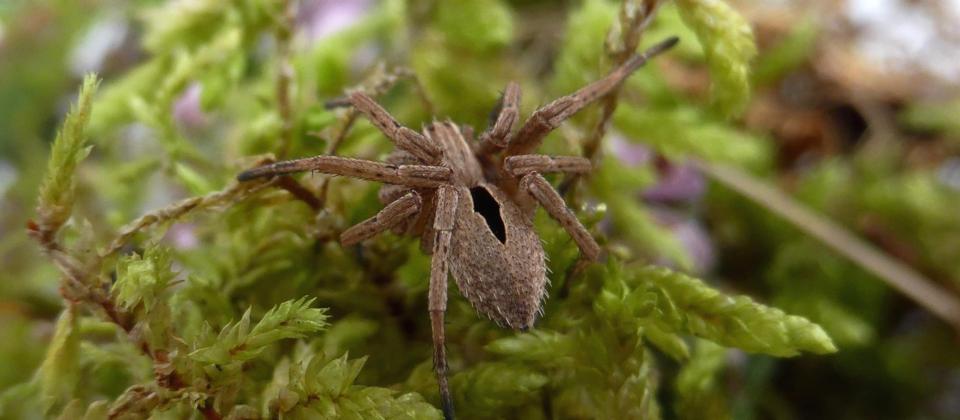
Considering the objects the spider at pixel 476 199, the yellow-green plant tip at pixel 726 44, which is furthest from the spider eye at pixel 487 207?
the yellow-green plant tip at pixel 726 44

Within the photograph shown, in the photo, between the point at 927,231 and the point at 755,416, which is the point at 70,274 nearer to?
the point at 755,416

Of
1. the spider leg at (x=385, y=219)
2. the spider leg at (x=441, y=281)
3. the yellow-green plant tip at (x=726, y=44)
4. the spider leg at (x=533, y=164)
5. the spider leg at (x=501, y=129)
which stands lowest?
the spider leg at (x=441, y=281)

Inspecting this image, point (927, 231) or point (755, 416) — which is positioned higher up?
point (927, 231)

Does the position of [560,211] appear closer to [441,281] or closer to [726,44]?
[441,281]

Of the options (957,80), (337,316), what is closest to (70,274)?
(337,316)

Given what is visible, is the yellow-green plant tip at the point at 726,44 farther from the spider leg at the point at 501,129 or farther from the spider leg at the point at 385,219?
the spider leg at the point at 385,219

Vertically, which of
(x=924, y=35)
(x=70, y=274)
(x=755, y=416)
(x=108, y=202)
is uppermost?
(x=924, y=35)
